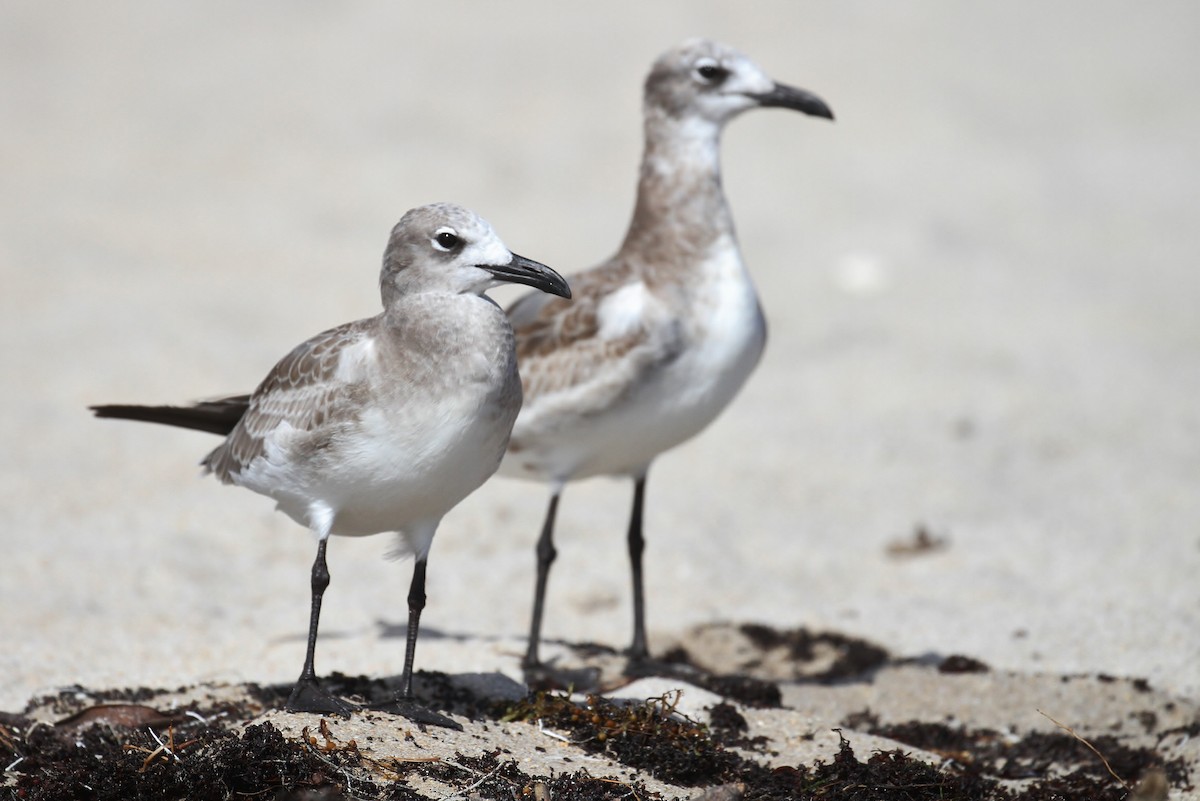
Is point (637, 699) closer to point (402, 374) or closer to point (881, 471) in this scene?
point (402, 374)

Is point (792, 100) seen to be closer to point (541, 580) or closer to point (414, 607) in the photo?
point (541, 580)

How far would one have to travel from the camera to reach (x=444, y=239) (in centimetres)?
443

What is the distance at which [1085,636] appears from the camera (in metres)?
6.52

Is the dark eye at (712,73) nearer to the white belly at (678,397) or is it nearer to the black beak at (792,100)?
the black beak at (792,100)

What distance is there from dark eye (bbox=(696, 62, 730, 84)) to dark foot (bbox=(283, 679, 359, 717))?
11.2 feet

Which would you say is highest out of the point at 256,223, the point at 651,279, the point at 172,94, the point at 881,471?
the point at 172,94

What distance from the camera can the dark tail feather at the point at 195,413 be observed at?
5.13 m

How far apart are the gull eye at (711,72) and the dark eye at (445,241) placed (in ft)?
8.23

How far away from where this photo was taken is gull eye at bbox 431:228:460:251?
4422 millimetres

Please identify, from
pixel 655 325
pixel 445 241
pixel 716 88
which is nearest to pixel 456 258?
pixel 445 241

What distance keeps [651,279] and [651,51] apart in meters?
9.08

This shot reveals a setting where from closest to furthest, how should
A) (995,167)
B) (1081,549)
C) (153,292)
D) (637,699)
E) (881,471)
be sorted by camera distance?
(637,699) → (1081,549) → (881,471) → (153,292) → (995,167)

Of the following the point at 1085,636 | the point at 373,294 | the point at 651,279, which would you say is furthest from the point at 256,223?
the point at 1085,636

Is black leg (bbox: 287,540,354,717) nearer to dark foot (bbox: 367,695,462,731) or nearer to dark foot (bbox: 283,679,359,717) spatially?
dark foot (bbox: 283,679,359,717)
